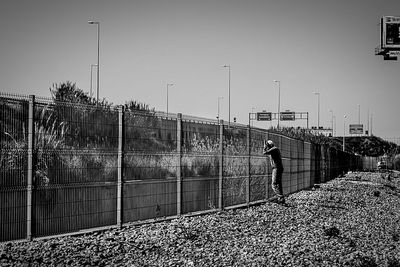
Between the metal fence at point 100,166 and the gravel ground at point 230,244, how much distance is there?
14.0 inches

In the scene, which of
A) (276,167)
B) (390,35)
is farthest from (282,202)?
(390,35)

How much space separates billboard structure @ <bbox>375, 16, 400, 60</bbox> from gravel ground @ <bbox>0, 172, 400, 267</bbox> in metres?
36.2

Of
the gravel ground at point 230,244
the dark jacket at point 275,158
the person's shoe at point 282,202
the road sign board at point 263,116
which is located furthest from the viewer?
the road sign board at point 263,116

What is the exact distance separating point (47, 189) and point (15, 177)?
2.12 feet

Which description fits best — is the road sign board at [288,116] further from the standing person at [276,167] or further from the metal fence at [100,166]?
the metal fence at [100,166]

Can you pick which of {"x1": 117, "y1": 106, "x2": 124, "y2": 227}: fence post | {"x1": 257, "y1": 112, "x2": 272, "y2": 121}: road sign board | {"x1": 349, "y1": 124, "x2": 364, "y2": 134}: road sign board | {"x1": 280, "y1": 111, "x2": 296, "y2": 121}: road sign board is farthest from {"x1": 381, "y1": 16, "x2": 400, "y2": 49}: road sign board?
{"x1": 349, "y1": 124, "x2": 364, "y2": 134}: road sign board

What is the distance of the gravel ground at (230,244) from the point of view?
9422 millimetres

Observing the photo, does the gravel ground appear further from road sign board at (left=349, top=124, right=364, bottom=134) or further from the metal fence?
road sign board at (left=349, top=124, right=364, bottom=134)

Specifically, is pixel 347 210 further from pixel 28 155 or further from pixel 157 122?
pixel 28 155

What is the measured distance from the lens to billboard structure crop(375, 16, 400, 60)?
5012 centimetres

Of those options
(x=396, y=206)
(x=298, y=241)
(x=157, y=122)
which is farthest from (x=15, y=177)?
(x=396, y=206)

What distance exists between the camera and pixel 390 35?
5034 centimetres

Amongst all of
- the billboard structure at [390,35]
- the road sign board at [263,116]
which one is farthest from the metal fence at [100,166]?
the road sign board at [263,116]

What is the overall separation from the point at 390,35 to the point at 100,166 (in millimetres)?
43369
